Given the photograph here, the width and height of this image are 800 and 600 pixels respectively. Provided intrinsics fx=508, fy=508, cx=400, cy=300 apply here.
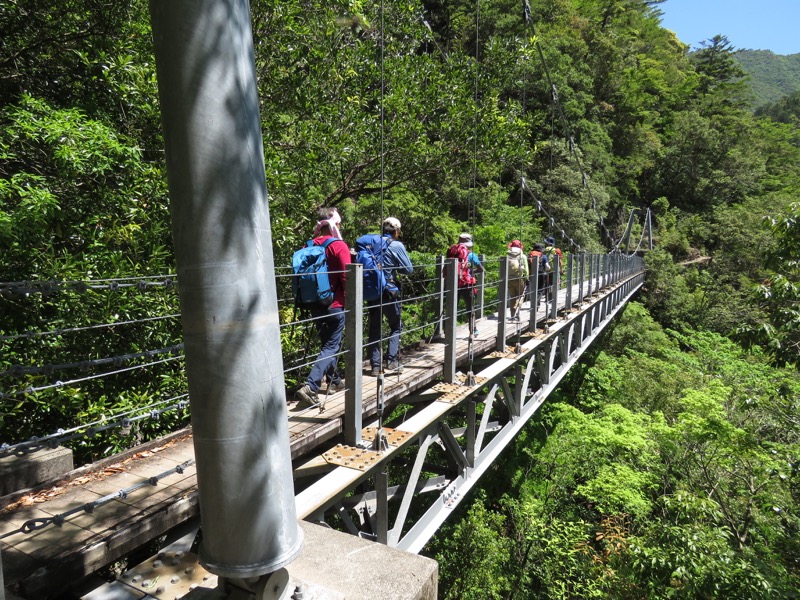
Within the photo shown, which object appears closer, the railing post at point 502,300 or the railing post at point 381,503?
the railing post at point 381,503

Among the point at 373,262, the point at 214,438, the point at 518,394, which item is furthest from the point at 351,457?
the point at 518,394

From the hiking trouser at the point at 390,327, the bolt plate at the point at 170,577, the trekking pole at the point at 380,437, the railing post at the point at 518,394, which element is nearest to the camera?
the bolt plate at the point at 170,577

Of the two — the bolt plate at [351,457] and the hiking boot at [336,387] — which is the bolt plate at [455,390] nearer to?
the hiking boot at [336,387]

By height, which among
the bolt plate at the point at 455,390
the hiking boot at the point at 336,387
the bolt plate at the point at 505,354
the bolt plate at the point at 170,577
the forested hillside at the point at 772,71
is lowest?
the bolt plate at the point at 505,354

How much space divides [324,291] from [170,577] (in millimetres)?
1798

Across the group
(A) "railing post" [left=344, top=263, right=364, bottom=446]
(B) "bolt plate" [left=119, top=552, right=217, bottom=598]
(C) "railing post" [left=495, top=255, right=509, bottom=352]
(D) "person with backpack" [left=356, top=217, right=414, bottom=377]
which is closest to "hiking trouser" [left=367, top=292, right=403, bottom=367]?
(D) "person with backpack" [left=356, top=217, right=414, bottom=377]

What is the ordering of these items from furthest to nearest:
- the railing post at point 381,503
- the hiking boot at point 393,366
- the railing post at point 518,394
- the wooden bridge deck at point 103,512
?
1. the railing post at point 518,394
2. the hiking boot at point 393,366
3. the railing post at point 381,503
4. the wooden bridge deck at point 103,512

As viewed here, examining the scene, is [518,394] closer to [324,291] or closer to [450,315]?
[450,315]

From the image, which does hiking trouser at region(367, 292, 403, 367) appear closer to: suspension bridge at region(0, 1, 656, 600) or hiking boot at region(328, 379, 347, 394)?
hiking boot at region(328, 379, 347, 394)

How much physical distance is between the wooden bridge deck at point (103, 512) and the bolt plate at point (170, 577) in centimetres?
22

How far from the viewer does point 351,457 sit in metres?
2.55

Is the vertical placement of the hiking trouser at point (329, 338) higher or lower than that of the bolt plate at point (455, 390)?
higher

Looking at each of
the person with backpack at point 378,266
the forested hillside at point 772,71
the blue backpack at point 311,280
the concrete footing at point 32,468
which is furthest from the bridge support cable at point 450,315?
Answer: the forested hillside at point 772,71

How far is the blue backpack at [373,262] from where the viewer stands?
3.46 meters
